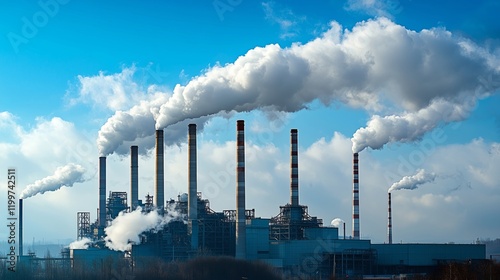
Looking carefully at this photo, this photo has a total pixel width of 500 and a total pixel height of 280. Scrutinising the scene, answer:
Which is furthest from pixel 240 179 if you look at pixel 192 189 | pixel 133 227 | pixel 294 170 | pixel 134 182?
pixel 134 182

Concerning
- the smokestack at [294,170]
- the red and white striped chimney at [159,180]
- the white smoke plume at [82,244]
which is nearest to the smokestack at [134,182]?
the red and white striped chimney at [159,180]

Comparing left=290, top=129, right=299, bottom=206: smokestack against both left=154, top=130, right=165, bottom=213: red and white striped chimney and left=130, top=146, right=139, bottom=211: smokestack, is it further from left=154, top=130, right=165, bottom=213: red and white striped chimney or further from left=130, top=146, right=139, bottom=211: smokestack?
left=130, top=146, right=139, bottom=211: smokestack

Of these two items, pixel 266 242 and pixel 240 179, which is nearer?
pixel 240 179

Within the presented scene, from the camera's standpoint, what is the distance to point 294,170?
53.0m

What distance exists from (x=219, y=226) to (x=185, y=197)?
3.56 meters

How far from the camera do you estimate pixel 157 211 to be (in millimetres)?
53062

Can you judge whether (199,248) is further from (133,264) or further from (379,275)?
(379,275)

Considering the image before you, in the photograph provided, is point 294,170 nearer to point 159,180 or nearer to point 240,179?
point 240,179

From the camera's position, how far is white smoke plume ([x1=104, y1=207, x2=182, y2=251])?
52031mm

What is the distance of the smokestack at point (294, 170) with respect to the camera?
52906mm

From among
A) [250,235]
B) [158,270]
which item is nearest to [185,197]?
[250,235]

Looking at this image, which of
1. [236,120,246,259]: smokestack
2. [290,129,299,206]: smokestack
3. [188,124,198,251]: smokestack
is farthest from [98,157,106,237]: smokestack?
[290,129,299,206]: smokestack

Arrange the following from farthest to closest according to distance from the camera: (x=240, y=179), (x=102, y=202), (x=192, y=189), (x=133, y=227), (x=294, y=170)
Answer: (x=102, y=202), (x=294, y=170), (x=133, y=227), (x=192, y=189), (x=240, y=179)

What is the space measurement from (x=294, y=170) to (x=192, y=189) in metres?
7.53
